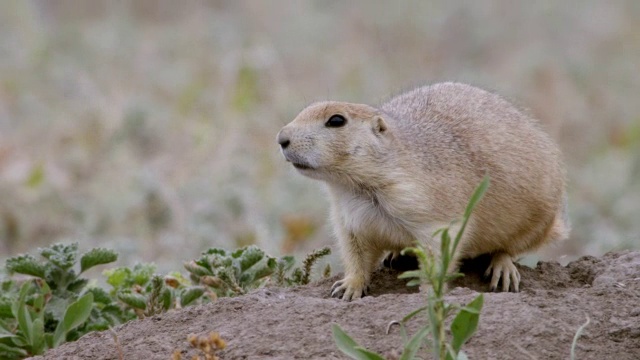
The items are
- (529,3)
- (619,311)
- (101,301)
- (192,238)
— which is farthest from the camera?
(529,3)

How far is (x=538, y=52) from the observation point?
13.9 m

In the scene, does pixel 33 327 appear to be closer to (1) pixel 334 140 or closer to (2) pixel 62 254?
(2) pixel 62 254

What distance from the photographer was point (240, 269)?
15.2 feet

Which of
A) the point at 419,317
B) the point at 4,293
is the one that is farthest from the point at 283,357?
the point at 4,293

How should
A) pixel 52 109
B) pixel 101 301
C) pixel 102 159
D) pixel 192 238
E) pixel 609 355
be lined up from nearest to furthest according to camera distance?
pixel 609 355 → pixel 101 301 → pixel 192 238 → pixel 102 159 → pixel 52 109

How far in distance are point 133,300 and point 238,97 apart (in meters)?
6.79

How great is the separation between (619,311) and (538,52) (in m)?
10.5

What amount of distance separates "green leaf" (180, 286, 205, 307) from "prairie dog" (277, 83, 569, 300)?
0.57m

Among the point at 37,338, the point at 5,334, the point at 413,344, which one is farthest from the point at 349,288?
the point at 413,344

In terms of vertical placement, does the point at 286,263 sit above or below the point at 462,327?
above

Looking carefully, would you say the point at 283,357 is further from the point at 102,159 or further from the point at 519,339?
the point at 102,159

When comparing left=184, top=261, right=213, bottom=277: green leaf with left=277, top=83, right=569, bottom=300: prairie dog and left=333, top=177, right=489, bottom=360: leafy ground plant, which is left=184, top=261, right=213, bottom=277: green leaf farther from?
left=333, top=177, right=489, bottom=360: leafy ground plant

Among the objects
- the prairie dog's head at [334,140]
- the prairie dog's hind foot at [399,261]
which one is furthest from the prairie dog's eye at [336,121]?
the prairie dog's hind foot at [399,261]

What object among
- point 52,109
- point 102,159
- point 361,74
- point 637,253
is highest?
point 361,74
